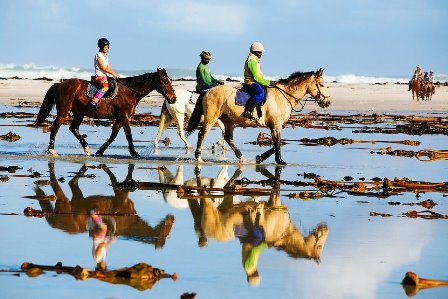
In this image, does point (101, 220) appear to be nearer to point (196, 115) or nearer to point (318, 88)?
point (196, 115)

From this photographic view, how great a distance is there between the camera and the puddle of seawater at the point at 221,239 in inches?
310

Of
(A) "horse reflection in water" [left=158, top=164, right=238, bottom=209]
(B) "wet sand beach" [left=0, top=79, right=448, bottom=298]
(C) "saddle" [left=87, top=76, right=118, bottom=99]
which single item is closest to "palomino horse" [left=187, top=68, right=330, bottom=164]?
(B) "wet sand beach" [left=0, top=79, right=448, bottom=298]

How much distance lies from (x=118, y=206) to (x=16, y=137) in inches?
467

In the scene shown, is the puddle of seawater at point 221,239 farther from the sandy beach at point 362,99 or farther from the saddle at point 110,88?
the sandy beach at point 362,99

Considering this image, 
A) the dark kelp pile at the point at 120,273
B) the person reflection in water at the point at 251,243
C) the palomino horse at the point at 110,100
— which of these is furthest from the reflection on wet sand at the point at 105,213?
the palomino horse at the point at 110,100

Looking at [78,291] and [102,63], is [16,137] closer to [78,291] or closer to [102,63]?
[102,63]

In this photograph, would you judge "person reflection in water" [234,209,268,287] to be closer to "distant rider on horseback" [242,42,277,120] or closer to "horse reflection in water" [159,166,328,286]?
"horse reflection in water" [159,166,328,286]

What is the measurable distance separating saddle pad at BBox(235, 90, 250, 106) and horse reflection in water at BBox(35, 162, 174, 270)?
4764 millimetres

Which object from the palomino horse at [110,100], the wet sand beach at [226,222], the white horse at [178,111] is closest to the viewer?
the wet sand beach at [226,222]

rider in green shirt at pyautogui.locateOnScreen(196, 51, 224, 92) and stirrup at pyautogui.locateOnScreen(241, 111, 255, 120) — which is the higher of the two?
rider in green shirt at pyautogui.locateOnScreen(196, 51, 224, 92)

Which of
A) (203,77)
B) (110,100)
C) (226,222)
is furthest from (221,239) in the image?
(203,77)

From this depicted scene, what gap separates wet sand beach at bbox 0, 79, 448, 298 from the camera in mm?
8000

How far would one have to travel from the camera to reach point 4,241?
9.59 m

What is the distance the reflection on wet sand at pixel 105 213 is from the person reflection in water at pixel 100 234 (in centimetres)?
5
